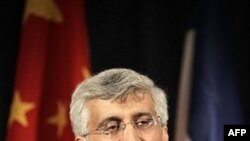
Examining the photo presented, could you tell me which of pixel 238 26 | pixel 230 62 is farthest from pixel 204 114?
pixel 238 26

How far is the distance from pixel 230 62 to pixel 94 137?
3.67 ft

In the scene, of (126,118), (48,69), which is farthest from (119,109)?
(48,69)

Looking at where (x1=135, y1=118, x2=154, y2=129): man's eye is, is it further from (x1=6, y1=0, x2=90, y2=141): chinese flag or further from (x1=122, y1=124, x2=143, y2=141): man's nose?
(x1=6, y1=0, x2=90, y2=141): chinese flag

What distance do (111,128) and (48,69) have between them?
3.25ft

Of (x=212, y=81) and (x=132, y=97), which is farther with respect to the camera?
(x=212, y=81)

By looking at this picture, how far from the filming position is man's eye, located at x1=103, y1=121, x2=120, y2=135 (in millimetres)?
1731

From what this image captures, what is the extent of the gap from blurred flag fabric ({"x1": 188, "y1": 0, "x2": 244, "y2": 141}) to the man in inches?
30.8

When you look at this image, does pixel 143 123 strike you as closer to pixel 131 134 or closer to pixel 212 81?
pixel 131 134

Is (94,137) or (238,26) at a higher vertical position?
(238,26)

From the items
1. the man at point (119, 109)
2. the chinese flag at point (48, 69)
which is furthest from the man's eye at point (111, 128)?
the chinese flag at point (48, 69)

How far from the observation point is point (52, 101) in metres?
2.64

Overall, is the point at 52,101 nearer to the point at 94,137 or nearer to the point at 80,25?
the point at 80,25

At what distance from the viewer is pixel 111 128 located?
1738 millimetres

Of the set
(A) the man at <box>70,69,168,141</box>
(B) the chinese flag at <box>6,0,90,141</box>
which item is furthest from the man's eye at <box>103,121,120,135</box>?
(B) the chinese flag at <box>6,0,90,141</box>
